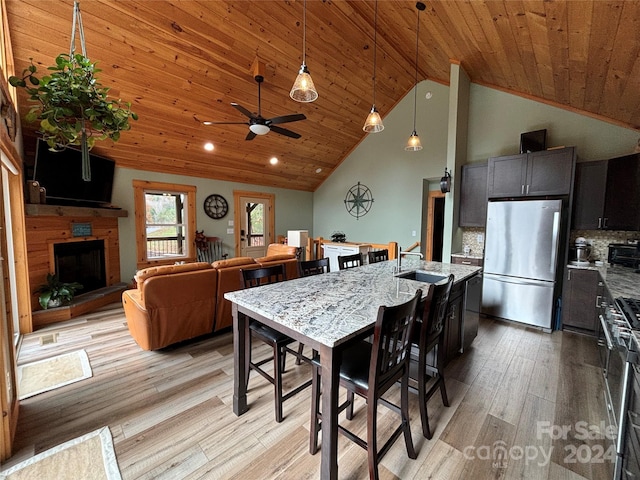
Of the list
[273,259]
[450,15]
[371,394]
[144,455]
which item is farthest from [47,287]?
[450,15]

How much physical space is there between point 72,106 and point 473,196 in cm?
466

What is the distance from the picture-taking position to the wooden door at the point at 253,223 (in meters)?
6.75

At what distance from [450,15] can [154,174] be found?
5418 millimetres

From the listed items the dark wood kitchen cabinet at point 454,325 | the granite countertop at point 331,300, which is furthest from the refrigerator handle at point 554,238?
the dark wood kitchen cabinet at point 454,325

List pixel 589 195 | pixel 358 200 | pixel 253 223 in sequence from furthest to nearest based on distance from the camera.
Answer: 1. pixel 253 223
2. pixel 358 200
3. pixel 589 195

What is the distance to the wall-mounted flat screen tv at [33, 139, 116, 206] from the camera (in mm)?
3680

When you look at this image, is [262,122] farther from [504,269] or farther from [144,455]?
[504,269]

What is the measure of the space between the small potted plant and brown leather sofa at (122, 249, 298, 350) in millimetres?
1541

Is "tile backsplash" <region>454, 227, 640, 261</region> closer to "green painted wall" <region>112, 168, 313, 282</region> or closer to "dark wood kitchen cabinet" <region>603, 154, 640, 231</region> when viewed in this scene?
"dark wood kitchen cabinet" <region>603, 154, 640, 231</region>

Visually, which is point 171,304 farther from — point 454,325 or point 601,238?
point 601,238

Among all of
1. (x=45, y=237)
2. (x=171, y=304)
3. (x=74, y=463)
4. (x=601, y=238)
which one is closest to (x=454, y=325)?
(x=601, y=238)

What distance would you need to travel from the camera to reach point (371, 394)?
1.30 metres

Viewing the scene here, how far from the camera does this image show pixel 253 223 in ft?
23.4

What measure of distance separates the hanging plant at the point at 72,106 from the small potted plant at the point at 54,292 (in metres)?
3.17
